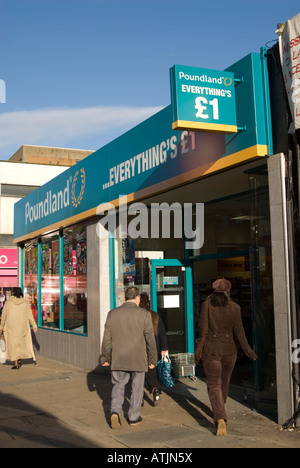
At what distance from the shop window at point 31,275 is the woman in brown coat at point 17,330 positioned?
353 centimetres

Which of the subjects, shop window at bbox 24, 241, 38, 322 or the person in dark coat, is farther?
shop window at bbox 24, 241, 38, 322

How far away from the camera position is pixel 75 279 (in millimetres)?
12719

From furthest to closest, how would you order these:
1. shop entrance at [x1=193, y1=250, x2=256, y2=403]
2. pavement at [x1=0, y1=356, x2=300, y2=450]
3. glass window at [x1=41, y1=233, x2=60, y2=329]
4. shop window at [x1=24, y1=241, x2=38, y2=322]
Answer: shop window at [x1=24, y1=241, x2=38, y2=322] < glass window at [x1=41, y1=233, x2=60, y2=329] < shop entrance at [x1=193, y1=250, x2=256, y2=403] < pavement at [x1=0, y1=356, x2=300, y2=450]

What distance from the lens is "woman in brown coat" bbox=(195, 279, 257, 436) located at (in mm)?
6043

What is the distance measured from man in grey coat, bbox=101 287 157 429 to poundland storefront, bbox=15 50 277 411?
4.84 feet

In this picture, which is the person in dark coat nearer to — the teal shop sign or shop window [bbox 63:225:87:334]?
the teal shop sign

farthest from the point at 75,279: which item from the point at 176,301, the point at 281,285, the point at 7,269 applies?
the point at 7,269

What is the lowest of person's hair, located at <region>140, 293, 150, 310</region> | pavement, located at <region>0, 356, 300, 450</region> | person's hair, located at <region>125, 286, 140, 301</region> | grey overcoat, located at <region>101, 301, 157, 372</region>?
pavement, located at <region>0, 356, 300, 450</region>

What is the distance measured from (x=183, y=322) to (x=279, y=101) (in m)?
4.92

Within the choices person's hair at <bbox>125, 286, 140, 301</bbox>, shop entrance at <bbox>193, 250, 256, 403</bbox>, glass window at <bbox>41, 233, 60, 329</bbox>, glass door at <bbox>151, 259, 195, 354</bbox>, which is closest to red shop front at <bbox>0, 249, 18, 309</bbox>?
glass window at <bbox>41, 233, 60, 329</bbox>
